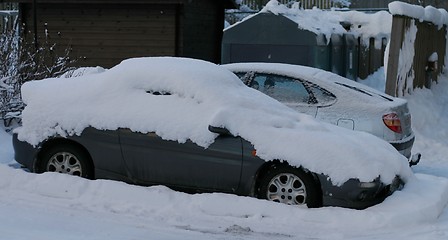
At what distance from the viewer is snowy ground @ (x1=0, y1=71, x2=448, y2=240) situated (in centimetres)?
644

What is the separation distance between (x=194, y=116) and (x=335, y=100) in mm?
2395

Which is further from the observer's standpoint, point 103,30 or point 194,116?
point 103,30

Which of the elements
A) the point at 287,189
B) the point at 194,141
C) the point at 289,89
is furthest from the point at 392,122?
the point at 194,141

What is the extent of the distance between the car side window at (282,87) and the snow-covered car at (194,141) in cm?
130

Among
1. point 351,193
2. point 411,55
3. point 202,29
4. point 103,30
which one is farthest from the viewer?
point 202,29

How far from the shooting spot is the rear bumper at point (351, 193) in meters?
7.23

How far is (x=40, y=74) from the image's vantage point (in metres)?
11.2

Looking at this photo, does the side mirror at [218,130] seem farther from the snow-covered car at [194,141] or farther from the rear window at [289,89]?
the rear window at [289,89]

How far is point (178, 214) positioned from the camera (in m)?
7.09

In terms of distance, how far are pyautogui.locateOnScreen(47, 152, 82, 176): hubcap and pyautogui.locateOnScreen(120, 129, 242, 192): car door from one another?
1.87ft

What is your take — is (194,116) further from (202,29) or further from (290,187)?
(202,29)

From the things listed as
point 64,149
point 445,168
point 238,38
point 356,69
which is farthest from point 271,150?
point 356,69

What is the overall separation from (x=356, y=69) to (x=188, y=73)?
10.6 meters

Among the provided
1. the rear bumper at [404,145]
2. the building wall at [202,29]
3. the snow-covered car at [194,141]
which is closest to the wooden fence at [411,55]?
the rear bumper at [404,145]
